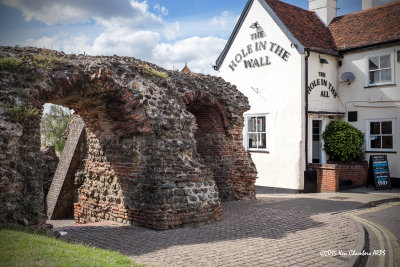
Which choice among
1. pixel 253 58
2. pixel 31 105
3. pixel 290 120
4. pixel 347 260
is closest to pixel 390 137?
pixel 290 120

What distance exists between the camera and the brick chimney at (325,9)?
1923 centimetres

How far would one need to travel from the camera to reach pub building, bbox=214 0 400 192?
15.5 m

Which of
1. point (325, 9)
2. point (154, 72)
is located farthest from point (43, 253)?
point (325, 9)

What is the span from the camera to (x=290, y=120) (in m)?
15.7

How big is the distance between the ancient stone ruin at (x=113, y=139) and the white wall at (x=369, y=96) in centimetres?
904

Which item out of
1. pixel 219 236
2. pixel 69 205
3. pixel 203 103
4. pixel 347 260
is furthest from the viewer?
pixel 69 205

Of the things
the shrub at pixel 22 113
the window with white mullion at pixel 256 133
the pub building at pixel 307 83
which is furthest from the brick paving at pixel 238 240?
the window with white mullion at pixel 256 133

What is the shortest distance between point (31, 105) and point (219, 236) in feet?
14.9

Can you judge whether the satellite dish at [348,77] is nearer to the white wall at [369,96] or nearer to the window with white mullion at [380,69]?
the white wall at [369,96]

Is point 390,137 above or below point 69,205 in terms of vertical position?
above

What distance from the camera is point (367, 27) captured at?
17219mm

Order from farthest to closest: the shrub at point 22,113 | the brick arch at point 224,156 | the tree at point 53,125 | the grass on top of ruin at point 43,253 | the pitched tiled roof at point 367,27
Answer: the tree at point 53,125, the pitched tiled roof at point 367,27, the brick arch at point 224,156, the shrub at point 22,113, the grass on top of ruin at point 43,253

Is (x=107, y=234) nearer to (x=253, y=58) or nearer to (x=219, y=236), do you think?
(x=219, y=236)

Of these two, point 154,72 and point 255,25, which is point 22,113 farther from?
point 255,25
